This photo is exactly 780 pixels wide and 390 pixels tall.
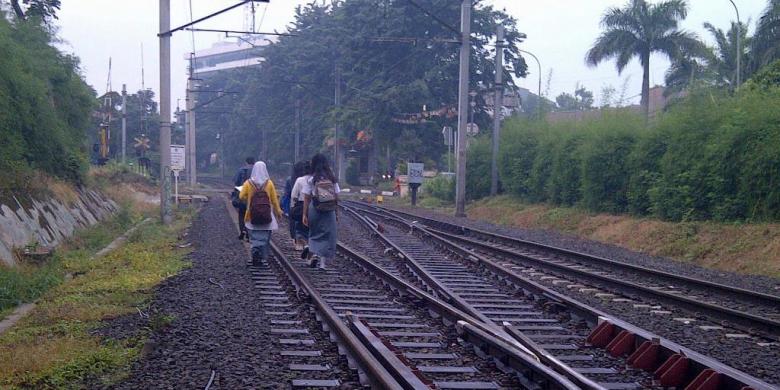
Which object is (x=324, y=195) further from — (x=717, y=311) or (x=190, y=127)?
(x=190, y=127)

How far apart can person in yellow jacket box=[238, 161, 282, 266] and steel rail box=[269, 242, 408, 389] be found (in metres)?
2.27

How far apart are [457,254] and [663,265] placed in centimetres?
395

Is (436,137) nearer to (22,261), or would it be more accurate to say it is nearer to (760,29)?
(760,29)

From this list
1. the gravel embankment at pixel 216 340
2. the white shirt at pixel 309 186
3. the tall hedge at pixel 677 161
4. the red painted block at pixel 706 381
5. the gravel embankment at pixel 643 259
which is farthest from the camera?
the tall hedge at pixel 677 161

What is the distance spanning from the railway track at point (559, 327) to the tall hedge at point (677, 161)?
274 inches

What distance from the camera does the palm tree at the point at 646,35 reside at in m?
53.6

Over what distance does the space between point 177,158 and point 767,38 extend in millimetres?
28309

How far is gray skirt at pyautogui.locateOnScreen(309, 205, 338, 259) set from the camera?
45.7 ft

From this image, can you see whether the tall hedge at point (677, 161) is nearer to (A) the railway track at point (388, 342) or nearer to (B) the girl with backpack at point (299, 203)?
(B) the girl with backpack at point (299, 203)

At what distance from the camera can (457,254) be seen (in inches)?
675

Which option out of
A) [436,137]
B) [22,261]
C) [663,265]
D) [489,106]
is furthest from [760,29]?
[22,261]

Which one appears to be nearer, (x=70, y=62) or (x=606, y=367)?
(x=606, y=367)

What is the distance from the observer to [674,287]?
13109 millimetres

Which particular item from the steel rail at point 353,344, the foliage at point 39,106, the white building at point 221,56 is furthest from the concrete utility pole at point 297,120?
the white building at point 221,56
